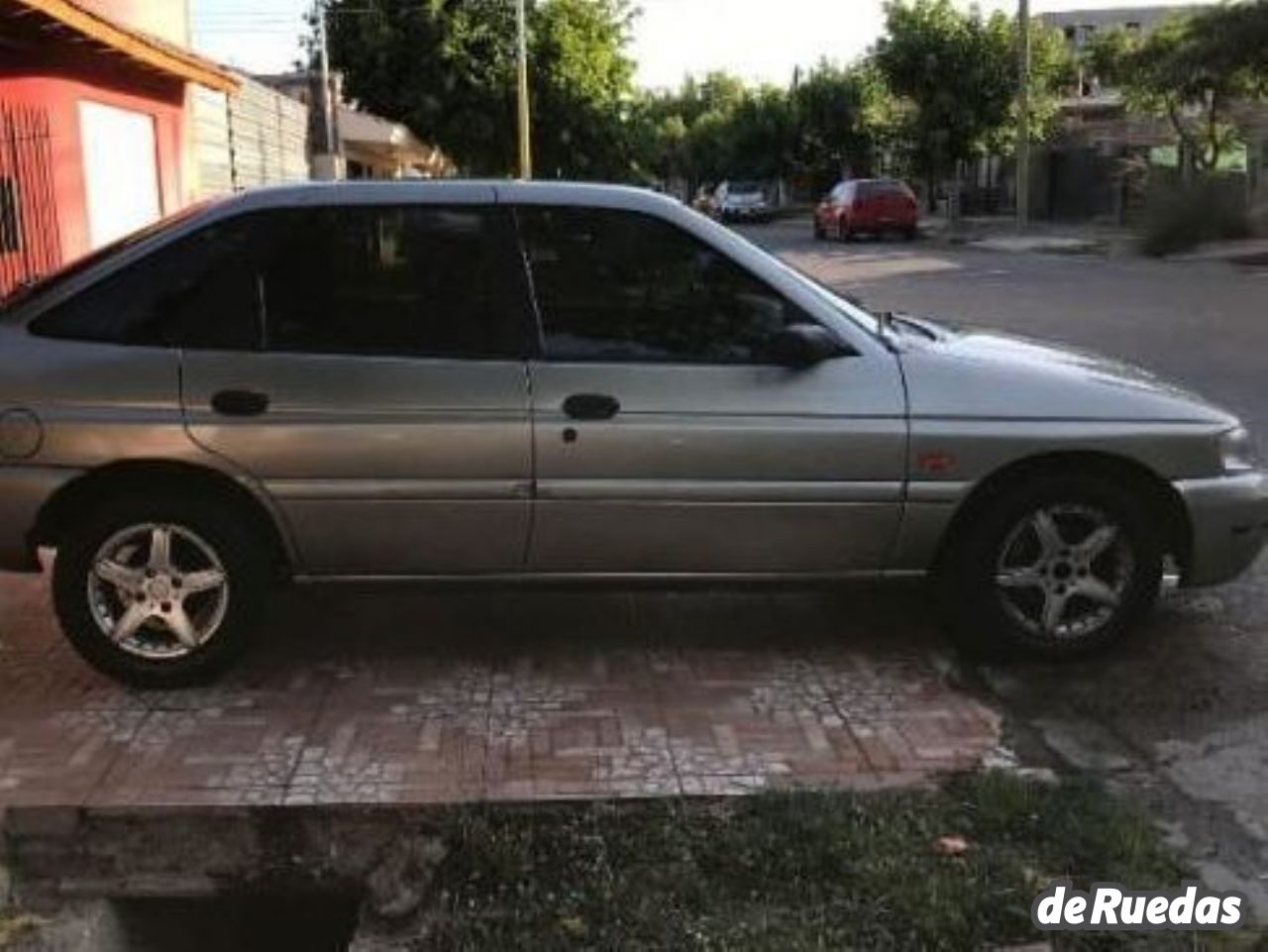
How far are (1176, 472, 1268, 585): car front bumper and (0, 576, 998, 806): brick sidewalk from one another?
963mm

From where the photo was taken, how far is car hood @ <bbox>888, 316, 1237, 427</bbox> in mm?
5500

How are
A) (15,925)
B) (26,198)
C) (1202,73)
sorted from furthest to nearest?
(1202,73), (26,198), (15,925)

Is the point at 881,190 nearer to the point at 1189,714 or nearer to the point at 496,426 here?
the point at 1189,714

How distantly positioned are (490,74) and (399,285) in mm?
35681

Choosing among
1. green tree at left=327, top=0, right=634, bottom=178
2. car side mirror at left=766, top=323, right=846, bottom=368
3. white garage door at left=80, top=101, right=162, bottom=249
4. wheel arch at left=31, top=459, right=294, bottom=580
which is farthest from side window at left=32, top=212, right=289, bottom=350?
Result: green tree at left=327, top=0, right=634, bottom=178

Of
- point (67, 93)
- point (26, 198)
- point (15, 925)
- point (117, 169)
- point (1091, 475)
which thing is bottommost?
point (15, 925)

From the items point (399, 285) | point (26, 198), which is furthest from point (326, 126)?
point (399, 285)

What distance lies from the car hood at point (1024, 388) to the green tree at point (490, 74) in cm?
3457

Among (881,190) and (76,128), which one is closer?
(76,128)

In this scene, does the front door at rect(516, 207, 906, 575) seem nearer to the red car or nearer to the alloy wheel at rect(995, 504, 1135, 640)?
the alloy wheel at rect(995, 504, 1135, 640)

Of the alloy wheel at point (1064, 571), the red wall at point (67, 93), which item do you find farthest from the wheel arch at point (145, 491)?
the red wall at point (67, 93)

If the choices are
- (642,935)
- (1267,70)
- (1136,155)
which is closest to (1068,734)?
(642,935)

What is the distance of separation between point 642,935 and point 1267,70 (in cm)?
3425

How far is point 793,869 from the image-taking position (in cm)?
414
